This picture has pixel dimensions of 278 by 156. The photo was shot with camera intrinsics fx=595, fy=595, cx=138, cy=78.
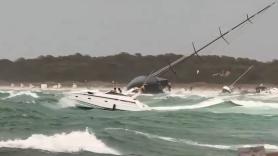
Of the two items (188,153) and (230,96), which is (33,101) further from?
(188,153)

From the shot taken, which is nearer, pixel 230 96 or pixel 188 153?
pixel 188 153

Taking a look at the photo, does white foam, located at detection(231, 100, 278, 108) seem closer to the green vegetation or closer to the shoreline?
the shoreline

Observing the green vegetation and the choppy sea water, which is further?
A: the green vegetation

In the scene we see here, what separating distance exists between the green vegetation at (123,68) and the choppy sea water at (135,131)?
0.51 meters

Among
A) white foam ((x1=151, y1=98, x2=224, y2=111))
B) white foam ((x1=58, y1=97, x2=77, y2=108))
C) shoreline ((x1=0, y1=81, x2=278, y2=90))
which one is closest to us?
shoreline ((x1=0, y1=81, x2=278, y2=90))

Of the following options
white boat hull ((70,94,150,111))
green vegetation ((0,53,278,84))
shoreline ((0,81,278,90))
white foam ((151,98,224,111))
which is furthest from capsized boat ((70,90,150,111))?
green vegetation ((0,53,278,84))

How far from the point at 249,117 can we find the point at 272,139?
3.32 ft

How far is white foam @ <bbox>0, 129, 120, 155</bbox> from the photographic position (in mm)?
6742

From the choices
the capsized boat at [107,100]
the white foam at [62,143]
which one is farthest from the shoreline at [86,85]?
the white foam at [62,143]

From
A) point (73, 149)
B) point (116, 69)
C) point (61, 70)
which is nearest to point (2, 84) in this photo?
point (61, 70)

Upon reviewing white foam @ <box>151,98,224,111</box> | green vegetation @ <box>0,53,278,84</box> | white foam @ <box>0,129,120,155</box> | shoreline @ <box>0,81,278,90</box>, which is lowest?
white foam @ <box>0,129,120,155</box>

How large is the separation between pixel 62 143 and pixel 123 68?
249cm

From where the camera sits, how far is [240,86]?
10438mm

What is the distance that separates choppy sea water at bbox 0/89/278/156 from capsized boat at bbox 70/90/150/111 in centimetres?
121
